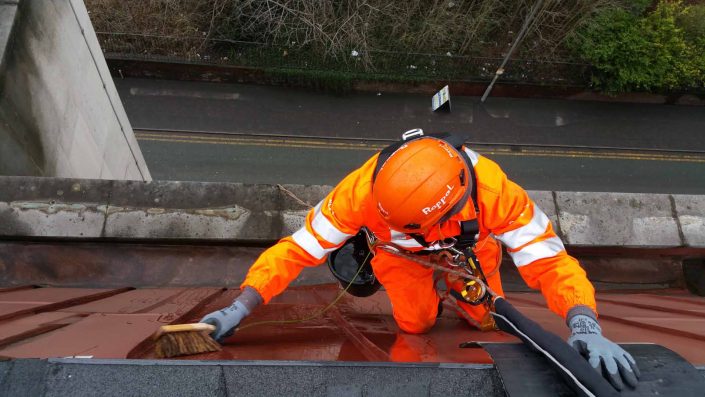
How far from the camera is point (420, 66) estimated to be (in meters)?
11.0

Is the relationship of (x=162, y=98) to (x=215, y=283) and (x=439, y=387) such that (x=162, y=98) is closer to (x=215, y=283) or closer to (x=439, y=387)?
(x=215, y=283)

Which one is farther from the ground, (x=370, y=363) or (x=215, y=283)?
(x=215, y=283)

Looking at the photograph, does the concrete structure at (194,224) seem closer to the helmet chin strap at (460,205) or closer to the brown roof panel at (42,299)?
the brown roof panel at (42,299)

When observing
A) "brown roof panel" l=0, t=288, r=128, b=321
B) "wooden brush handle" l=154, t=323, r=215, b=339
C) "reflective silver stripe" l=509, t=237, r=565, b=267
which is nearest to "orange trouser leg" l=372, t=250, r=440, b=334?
"reflective silver stripe" l=509, t=237, r=565, b=267

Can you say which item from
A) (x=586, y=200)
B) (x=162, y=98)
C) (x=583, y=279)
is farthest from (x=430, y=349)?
(x=162, y=98)

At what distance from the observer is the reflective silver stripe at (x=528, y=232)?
2.87 meters

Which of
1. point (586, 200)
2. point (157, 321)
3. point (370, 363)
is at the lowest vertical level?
point (370, 363)

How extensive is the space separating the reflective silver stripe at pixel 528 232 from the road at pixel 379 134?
767cm

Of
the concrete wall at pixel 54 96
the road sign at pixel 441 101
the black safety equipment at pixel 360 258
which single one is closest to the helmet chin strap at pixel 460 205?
the black safety equipment at pixel 360 258

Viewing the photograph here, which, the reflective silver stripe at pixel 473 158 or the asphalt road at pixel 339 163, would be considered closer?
the reflective silver stripe at pixel 473 158

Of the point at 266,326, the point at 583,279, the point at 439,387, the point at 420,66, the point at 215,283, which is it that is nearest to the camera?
the point at 439,387

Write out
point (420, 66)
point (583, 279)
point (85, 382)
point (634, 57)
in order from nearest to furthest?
1. point (85, 382)
2. point (583, 279)
3. point (634, 57)
4. point (420, 66)

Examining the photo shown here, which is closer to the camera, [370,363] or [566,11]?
[370,363]

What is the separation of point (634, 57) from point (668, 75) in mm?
1054
